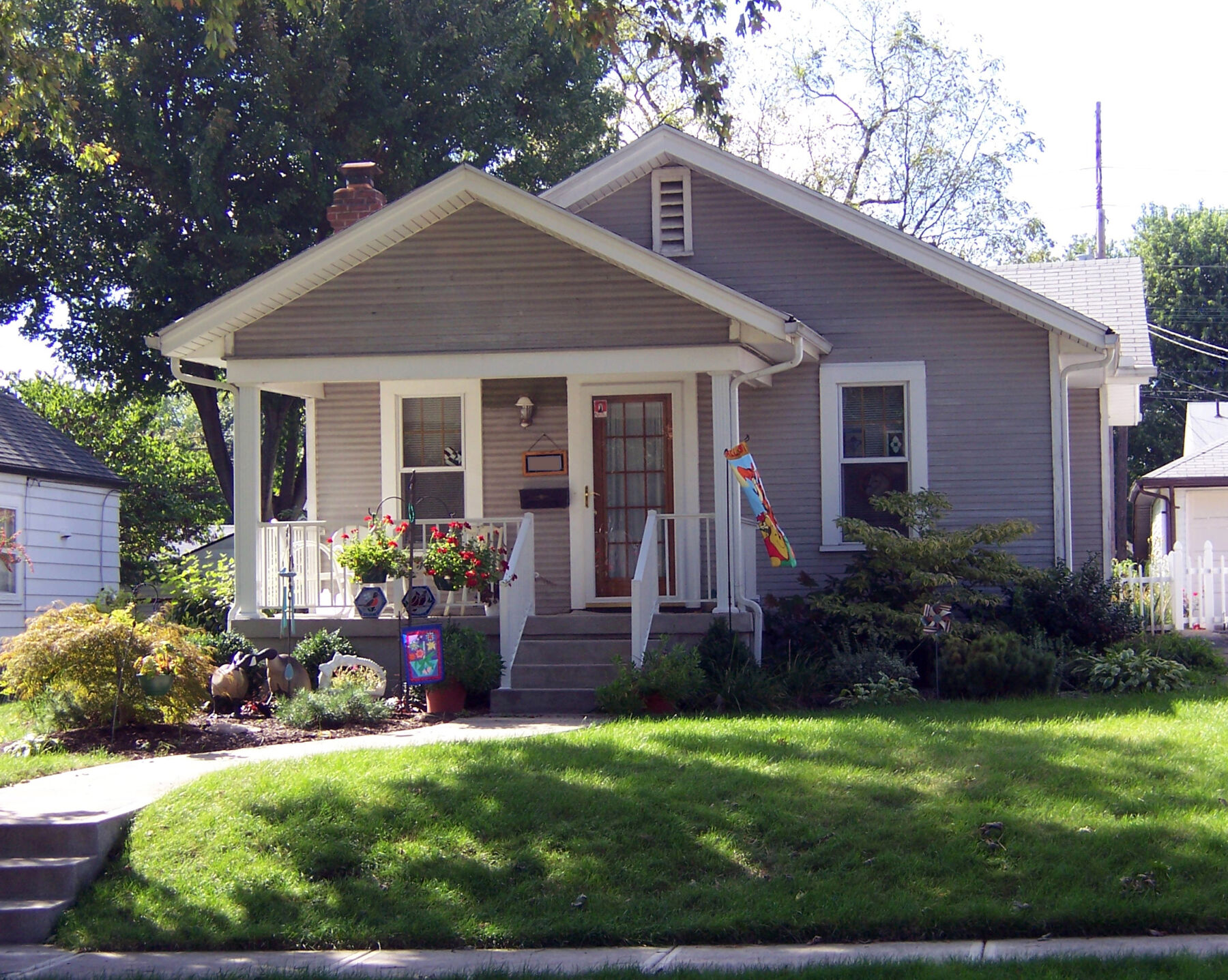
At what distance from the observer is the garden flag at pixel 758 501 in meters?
11.5

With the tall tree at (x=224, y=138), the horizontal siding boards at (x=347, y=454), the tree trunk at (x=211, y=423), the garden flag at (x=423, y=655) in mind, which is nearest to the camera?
the garden flag at (x=423, y=655)

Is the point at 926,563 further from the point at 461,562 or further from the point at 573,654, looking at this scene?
the point at 461,562

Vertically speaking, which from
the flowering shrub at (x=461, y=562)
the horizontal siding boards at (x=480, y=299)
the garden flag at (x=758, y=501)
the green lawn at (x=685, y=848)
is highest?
the horizontal siding boards at (x=480, y=299)

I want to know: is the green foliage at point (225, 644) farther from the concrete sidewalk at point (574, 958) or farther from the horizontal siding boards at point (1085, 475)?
the horizontal siding boards at point (1085, 475)

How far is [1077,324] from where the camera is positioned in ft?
41.7

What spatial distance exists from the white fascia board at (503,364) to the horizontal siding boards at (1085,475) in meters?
4.60

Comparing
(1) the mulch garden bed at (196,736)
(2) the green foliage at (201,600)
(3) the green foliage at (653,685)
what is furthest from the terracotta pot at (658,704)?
(2) the green foliage at (201,600)

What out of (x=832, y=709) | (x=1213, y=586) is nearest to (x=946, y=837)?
(x=832, y=709)

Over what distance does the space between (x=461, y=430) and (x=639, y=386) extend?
80.7 inches

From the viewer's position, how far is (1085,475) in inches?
577

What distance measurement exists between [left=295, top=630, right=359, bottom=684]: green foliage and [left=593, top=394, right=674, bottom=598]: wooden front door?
2.96 meters

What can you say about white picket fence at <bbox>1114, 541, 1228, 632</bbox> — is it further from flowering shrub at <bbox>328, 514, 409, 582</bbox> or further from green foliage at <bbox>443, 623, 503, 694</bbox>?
flowering shrub at <bbox>328, 514, 409, 582</bbox>

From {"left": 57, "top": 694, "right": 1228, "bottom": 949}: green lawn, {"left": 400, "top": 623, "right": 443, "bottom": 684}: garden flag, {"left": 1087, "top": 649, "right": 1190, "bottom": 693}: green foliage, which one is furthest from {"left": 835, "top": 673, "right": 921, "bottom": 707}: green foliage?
{"left": 400, "top": 623, "right": 443, "bottom": 684}: garden flag

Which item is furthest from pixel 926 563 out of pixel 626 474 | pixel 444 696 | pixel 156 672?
pixel 156 672
